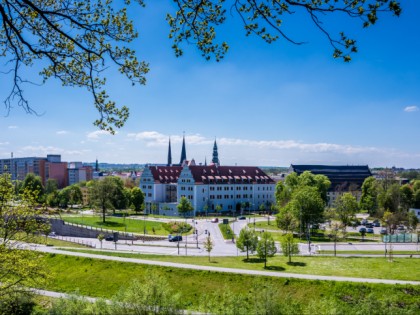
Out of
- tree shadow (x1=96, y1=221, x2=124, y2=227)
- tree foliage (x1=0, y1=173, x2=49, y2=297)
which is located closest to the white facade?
tree shadow (x1=96, y1=221, x2=124, y2=227)

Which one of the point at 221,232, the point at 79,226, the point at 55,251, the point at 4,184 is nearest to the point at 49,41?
the point at 4,184

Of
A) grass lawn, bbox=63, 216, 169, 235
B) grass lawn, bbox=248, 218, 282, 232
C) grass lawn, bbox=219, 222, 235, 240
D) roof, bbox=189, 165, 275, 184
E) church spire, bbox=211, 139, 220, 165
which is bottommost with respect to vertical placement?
grass lawn, bbox=63, 216, 169, 235

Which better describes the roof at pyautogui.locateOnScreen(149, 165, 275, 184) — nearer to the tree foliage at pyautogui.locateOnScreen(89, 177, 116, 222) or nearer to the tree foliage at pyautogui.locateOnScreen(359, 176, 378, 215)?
the tree foliage at pyautogui.locateOnScreen(89, 177, 116, 222)

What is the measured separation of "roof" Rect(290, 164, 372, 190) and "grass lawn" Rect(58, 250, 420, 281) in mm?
79913

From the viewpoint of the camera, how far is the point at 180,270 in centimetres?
3494

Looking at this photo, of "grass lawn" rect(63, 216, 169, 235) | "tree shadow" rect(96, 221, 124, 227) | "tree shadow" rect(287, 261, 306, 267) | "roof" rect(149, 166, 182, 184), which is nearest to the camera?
"tree shadow" rect(287, 261, 306, 267)

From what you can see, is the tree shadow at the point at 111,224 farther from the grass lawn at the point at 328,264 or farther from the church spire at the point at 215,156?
the church spire at the point at 215,156

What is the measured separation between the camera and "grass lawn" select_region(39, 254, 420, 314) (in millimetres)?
26875

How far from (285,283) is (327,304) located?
997 centimetres

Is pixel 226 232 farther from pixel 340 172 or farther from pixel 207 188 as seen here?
pixel 340 172

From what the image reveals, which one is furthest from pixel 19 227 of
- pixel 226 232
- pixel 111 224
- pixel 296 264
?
pixel 111 224

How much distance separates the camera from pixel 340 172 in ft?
415

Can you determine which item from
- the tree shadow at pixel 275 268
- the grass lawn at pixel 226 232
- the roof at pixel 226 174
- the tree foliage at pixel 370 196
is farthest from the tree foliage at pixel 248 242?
the tree foliage at pixel 370 196

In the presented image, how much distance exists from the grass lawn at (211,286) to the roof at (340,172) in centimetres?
8892
